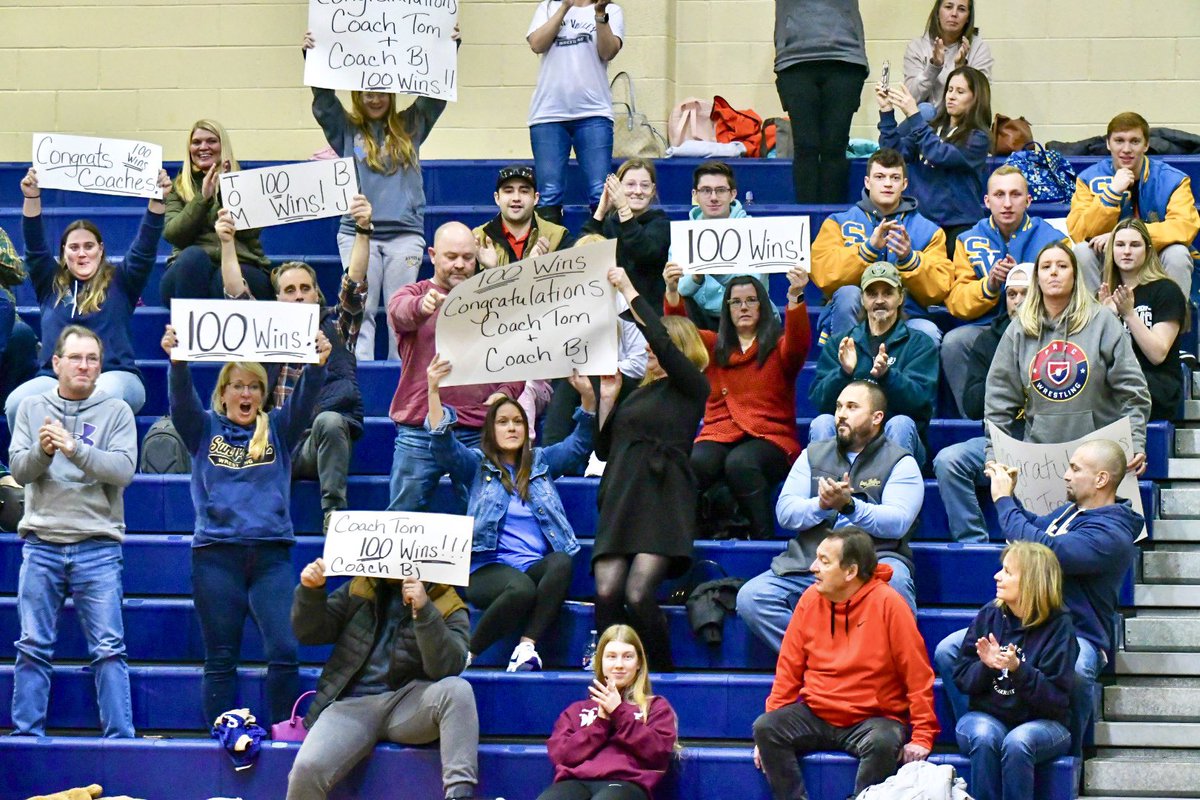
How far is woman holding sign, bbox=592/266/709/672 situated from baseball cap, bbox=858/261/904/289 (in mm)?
857

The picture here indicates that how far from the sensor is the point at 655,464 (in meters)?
7.95

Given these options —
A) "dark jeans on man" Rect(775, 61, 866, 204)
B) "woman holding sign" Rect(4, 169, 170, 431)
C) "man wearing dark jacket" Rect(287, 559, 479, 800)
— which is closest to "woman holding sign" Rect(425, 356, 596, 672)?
"man wearing dark jacket" Rect(287, 559, 479, 800)

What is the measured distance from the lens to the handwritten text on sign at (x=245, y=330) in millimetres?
7688

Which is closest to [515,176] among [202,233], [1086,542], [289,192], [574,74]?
[289,192]

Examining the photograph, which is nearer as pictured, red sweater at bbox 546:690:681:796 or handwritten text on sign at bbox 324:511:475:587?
red sweater at bbox 546:690:681:796

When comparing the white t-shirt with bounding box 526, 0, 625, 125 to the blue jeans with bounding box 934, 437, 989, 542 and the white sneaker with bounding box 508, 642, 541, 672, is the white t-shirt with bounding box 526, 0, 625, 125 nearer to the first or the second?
the blue jeans with bounding box 934, 437, 989, 542

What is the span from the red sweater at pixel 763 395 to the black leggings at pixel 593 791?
182 cm

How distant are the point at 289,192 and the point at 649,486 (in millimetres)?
2255

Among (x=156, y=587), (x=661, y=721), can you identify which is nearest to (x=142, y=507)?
(x=156, y=587)

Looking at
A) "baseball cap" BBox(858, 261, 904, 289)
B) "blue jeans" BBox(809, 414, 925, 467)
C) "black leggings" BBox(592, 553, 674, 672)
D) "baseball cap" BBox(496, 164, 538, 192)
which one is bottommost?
"black leggings" BBox(592, 553, 674, 672)

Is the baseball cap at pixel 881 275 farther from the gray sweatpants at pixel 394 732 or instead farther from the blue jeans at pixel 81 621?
the blue jeans at pixel 81 621

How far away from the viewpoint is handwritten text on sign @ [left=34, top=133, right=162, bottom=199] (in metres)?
9.27

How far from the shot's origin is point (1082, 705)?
7.09 meters

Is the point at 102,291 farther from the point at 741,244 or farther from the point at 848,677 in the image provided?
the point at 848,677
